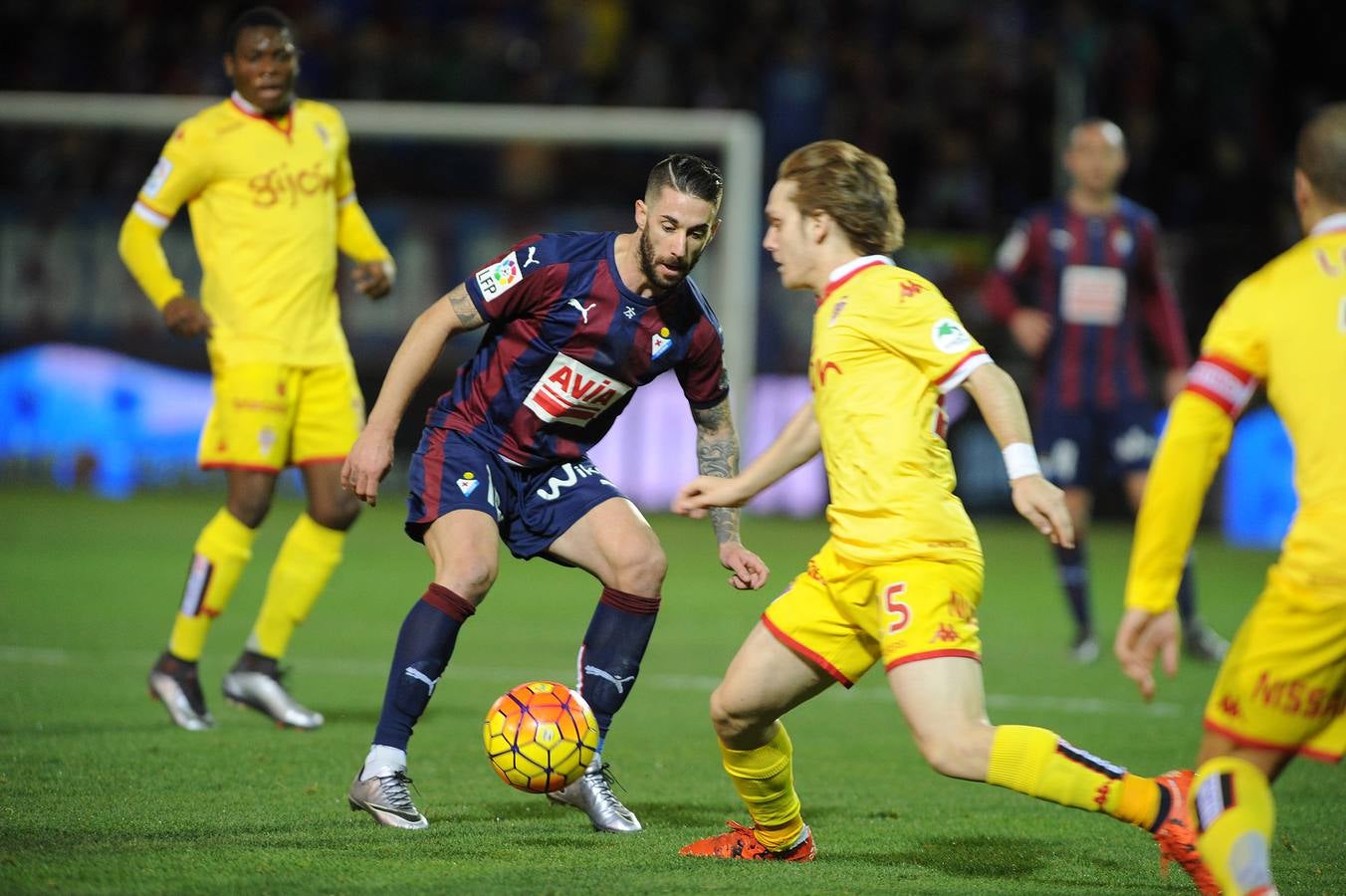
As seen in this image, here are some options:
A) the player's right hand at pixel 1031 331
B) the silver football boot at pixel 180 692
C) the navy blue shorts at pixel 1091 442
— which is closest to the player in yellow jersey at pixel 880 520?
the silver football boot at pixel 180 692

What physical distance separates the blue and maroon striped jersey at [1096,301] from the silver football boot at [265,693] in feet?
15.3

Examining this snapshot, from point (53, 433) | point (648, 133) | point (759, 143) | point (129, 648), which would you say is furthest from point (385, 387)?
point (759, 143)

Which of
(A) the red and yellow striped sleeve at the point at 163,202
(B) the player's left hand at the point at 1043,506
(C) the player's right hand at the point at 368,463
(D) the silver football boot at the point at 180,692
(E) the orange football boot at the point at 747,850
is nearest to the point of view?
(B) the player's left hand at the point at 1043,506

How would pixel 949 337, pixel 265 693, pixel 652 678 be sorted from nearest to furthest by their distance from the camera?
1. pixel 949 337
2. pixel 265 693
3. pixel 652 678

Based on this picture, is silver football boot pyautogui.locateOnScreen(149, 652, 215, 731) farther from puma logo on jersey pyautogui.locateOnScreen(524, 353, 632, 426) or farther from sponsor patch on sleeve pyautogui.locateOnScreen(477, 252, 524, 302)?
sponsor patch on sleeve pyautogui.locateOnScreen(477, 252, 524, 302)

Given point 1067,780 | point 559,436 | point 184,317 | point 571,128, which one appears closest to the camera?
point 1067,780

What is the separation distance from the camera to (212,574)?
6.77m

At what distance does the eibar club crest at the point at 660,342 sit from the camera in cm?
528

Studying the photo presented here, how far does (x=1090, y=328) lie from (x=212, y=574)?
5.04 meters

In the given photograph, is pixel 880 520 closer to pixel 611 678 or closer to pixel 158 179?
pixel 611 678

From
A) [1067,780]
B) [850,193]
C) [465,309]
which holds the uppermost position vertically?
[850,193]

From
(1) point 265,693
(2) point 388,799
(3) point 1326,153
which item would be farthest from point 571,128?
(3) point 1326,153

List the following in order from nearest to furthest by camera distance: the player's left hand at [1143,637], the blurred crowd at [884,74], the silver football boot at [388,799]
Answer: the player's left hand at [1143,637] < the silver football boot at [388,799] < the blurred crowd at [884,74]

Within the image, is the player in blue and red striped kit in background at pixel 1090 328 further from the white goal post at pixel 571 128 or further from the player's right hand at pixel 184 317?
the white goal post at pixel 571 128
